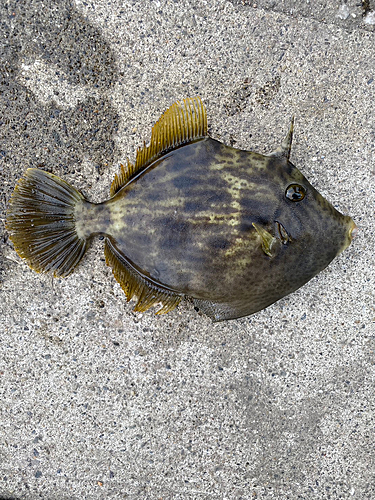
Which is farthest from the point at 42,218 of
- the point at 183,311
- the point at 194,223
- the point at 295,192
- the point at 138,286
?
the point at 295,192

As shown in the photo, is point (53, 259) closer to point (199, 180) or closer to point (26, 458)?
point (199, 180)

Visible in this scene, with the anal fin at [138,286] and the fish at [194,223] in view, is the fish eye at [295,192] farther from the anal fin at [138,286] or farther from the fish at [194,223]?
the anal fin at [138,286]

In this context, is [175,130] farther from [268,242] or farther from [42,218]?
[42,218]

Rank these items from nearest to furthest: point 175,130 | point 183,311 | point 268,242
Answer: point 268,242 → point 175,130 → point 183,311

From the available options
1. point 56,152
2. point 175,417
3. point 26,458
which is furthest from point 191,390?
point 56,152

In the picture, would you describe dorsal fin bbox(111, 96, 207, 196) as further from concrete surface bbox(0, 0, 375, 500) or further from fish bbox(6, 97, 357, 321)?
concrete surface bbox(0, 0, 375, 500)

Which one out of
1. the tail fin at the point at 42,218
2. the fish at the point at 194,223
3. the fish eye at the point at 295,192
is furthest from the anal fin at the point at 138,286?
the fish eye at the point at 295,192
